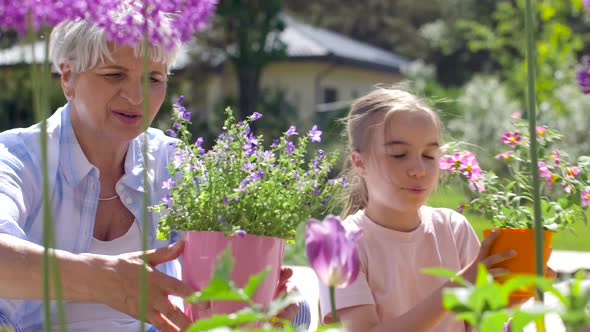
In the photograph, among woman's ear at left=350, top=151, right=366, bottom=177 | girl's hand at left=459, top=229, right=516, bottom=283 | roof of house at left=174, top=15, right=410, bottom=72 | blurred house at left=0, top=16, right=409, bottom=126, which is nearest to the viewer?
girl's hand at left=459, top=229, right=516, bottom=283

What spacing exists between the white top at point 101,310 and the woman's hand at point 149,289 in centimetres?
66

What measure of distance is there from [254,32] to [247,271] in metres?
16.7

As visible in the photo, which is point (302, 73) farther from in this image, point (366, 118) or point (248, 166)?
point (248, 166)

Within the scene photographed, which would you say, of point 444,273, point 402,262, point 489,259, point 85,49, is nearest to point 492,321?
point 444,273

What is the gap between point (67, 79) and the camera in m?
2.22

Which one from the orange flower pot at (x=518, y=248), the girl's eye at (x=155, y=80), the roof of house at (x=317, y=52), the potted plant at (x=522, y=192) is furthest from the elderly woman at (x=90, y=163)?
the roof of house at (x=317, y=52)

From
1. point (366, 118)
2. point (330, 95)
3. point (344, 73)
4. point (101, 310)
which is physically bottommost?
point (101, 310)

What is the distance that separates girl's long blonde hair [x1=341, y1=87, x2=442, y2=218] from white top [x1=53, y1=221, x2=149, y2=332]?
1.82 ft

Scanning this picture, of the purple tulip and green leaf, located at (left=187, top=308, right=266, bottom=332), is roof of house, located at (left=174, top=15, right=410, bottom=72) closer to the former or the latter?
the purple tulip

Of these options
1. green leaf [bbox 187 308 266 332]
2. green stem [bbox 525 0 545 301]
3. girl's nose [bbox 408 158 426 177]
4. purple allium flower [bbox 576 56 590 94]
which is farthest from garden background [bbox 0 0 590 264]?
green leaf [bbox 187 308 266 332]

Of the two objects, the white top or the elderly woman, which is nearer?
the elderly woman

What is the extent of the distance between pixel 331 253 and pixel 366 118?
1.23 metres

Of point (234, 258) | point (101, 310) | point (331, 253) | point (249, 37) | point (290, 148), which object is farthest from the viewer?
point (249, 37)

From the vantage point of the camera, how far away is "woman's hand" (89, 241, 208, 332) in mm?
1461
